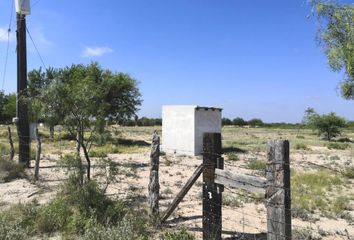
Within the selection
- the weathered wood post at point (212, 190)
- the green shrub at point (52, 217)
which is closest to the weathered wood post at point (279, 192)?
the weathered wood post at point (212, 190)

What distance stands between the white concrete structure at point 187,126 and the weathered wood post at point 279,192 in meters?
23.8

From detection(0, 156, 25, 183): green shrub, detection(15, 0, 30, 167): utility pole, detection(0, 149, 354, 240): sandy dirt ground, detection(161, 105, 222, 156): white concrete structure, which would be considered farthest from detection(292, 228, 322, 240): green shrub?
detection(161, 105, 222, 156): white concrete structure

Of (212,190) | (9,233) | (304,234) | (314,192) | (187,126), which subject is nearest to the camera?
(9,233)

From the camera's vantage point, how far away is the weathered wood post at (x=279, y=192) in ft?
17.4

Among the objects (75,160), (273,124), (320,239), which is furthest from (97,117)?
(273,124)

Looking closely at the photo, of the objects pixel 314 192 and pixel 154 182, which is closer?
pixel 154 182

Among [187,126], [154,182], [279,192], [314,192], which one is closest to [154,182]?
[154,182]

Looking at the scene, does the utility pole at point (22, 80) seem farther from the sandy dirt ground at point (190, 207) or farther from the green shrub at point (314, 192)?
the green shrub at point (314, 192)

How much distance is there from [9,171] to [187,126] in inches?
651

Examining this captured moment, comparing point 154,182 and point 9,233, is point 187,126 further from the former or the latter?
point 9,233

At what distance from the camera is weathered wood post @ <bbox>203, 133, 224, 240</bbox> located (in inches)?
271

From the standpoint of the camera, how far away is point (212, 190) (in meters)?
6.91

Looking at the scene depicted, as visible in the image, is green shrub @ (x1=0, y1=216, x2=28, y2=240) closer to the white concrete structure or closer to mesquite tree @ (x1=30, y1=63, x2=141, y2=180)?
mesquite tree @ (x1=30, y1=63, x2=141, y2=180)

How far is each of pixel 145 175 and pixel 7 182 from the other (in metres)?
5.61
